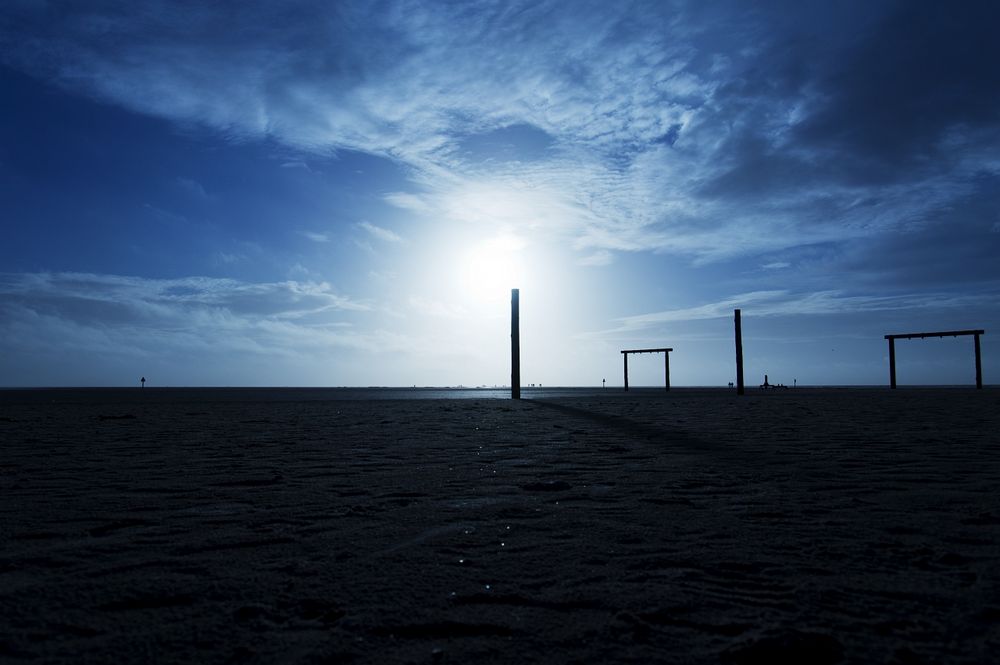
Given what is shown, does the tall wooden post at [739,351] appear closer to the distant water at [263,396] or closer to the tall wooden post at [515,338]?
the distant water at [263,396]

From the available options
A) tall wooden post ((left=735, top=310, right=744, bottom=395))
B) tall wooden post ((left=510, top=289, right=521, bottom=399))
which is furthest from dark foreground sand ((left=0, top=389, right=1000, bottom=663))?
tall wooden post ((left=735, top=310, right=744, bottom=395))

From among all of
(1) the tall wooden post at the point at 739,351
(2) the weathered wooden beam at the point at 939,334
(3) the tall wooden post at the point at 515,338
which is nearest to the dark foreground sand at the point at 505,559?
(3) the tall wooden post at the point at 515,338

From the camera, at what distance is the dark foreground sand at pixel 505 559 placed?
6.35 ft

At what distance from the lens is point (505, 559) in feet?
9.23

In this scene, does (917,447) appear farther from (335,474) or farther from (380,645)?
(380,645)

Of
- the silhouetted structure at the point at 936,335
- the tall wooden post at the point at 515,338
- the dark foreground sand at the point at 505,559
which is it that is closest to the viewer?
the dark foreground sand at the point at 505,559

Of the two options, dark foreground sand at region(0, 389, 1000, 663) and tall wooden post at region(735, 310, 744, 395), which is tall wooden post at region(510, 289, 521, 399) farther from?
dark foreground sand at region(0, 389, 1000, 663)

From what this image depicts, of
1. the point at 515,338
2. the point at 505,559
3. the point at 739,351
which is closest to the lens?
the point at 505,559

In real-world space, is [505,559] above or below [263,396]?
below

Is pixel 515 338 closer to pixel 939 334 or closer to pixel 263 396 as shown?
pixel 263 396

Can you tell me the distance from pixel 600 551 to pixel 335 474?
3026mm

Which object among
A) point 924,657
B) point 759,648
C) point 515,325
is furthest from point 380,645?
point 515,325

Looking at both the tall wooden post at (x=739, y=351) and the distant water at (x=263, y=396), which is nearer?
the distant water at (x=263, y=396)

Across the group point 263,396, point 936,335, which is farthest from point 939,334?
point 263,396
